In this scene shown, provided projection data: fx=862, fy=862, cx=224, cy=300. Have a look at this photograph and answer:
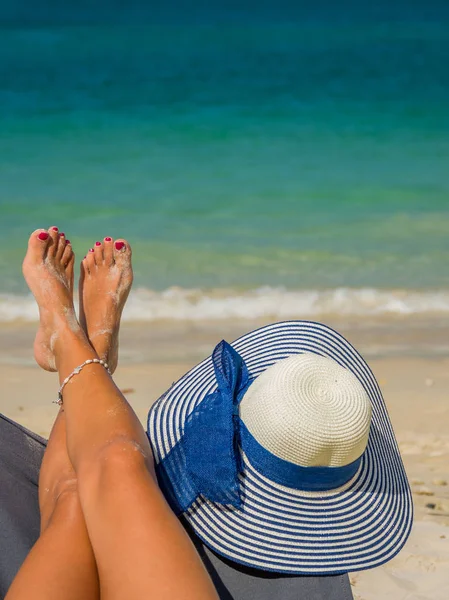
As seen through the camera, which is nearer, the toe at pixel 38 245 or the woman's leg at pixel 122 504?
the woman's leg at pixel 122 504

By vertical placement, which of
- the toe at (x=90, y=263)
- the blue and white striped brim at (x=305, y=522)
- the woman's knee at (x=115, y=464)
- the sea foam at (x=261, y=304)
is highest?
the toe at (x=90, y=263)

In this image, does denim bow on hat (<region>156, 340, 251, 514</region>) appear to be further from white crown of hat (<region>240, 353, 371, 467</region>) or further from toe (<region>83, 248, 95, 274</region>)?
toe (<region>83, 248, 95, 274</region>)

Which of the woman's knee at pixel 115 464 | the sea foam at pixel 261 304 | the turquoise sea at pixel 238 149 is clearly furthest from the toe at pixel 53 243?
the turquoise sea at pixel 238 149

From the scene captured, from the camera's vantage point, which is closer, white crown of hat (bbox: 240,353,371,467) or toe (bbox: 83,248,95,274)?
white crown of hat (bbox: 240,353,371,467)

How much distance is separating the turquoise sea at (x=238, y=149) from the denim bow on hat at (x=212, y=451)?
404 cm

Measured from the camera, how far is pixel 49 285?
8.94ft

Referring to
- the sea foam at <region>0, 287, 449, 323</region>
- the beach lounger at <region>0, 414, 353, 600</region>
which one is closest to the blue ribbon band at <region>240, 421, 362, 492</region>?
→ the beach lounger at <region>0, 414, 353, 600</region>

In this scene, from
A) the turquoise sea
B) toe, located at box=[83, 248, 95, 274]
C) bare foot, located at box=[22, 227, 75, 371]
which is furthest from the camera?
the turquoise sea

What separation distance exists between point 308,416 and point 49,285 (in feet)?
4.21

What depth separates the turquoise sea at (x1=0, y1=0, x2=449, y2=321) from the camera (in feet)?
22.9

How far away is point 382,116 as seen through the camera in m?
11.3

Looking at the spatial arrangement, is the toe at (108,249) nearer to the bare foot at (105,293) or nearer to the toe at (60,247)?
the bare foot at (105,293)

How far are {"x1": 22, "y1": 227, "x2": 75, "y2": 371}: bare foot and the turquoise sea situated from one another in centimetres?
296

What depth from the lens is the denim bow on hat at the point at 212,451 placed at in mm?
1747
